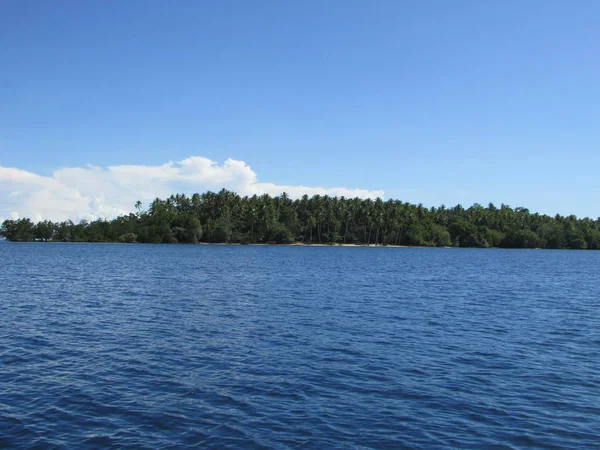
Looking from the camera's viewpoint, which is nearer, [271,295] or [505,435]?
[505,435]

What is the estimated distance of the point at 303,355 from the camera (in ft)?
76.3

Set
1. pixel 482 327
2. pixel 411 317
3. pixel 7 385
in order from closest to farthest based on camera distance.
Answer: pixel 7 385, pixel 482 327, pixel 411 317

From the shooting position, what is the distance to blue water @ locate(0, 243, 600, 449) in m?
14.6

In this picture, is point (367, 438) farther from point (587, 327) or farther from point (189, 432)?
point (587, 327)

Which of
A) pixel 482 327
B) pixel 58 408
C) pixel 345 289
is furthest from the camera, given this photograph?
pixel 345 289

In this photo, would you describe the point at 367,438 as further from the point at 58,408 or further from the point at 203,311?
the point at 203,311

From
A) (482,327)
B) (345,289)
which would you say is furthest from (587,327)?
(345,289)

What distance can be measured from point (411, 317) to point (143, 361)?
63.5ft

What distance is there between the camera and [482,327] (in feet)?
103

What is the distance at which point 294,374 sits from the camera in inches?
794

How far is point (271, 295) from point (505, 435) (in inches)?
1271

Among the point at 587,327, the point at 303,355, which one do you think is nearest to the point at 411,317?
the point at 587,327

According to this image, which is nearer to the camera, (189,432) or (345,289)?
(189,432)

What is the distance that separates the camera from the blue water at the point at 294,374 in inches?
575
